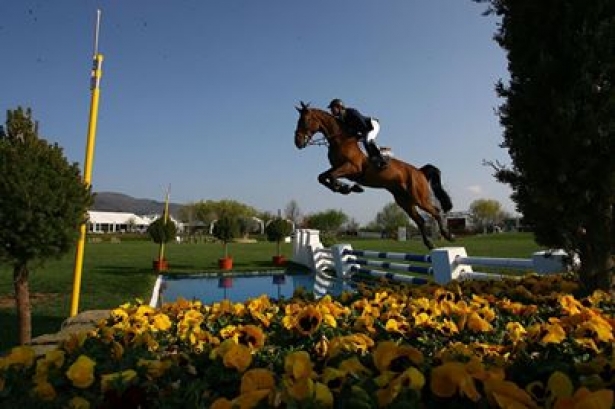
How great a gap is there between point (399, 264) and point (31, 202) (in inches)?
395

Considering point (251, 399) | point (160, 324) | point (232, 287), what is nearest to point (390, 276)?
point (232, 287)

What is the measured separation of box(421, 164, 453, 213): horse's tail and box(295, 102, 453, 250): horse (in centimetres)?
3

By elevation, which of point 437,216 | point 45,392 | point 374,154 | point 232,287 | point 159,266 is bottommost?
point 232,287

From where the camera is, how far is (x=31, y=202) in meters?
4.99

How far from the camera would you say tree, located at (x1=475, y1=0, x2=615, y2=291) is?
399 centimetres

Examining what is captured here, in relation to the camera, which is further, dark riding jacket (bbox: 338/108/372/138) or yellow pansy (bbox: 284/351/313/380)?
Answer: dark riding jacket (bbox: 338/108/372/138)

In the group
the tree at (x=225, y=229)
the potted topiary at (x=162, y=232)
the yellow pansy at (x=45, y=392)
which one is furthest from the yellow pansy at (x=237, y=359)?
the tree at (x=225, y=229)

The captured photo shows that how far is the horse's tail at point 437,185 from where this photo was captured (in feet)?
30.1

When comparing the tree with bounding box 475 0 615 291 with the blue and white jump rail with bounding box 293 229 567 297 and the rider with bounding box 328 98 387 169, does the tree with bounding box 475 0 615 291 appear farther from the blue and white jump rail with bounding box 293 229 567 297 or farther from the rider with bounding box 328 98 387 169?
the rider with bounding box 328 98 387 169

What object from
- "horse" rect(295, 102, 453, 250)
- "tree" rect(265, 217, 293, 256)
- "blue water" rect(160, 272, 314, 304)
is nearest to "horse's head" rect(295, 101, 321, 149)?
"horse" rect(295, 102, 453, 250)

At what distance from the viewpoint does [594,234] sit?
14.2 feet

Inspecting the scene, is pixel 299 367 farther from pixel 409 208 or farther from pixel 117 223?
pixel 117 223

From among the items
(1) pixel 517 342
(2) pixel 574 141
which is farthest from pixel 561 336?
(2) pixel 574 141

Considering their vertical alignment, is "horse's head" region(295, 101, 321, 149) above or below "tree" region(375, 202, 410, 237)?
below
